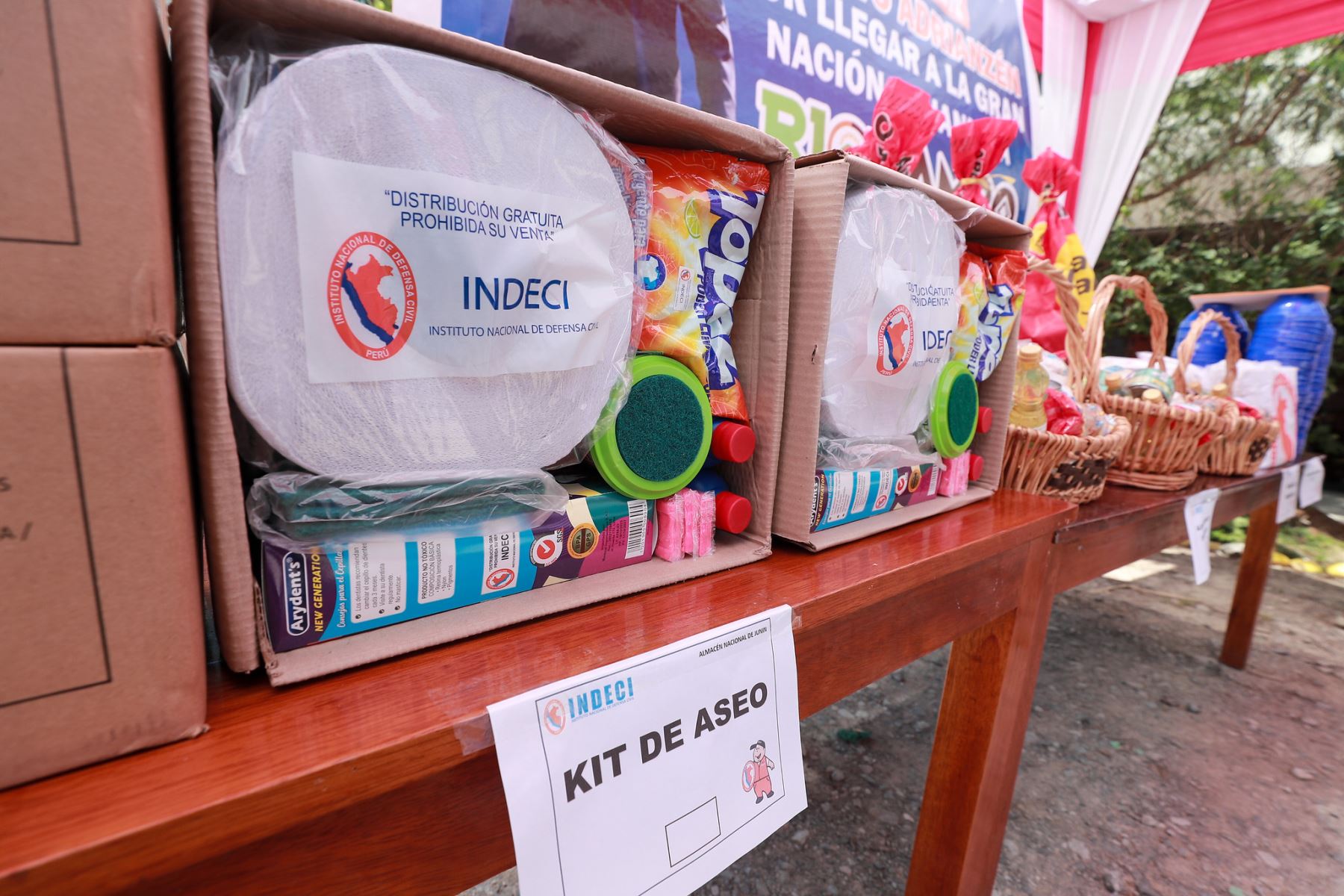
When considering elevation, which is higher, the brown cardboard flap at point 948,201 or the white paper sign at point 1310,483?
the brown cardboard flap at point 948,201

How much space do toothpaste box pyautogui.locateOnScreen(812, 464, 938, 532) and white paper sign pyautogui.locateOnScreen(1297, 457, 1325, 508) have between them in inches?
66.4

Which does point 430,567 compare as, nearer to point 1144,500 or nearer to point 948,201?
point 948,201

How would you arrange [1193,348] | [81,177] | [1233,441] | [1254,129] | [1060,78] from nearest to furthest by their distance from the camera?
1. [81,177]
2. [1233,441]
3. [1193,348]
4. [1060,78]
5. [1254,129]

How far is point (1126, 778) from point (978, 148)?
52.4 inches

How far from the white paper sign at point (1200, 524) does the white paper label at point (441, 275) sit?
1.23 m

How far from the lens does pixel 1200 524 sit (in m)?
1.20

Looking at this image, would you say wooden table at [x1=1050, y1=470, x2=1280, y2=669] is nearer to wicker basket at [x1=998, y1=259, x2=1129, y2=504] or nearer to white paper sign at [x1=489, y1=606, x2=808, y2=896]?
wicker basket at [x1=998, y1=259, x2=1129, y2=504]

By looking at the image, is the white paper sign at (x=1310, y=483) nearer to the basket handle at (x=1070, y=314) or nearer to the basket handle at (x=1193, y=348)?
the basket handle at (x=1193, y=348)

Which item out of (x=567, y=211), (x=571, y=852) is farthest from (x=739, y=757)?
(x=567, y=211)

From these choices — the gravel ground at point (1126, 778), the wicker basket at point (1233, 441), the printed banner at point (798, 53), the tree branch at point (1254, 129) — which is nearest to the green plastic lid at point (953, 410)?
the printed banner at point (798, 53)

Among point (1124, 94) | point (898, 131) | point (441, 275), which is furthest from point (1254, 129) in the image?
point (441, 275)

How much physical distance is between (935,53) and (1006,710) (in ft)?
4.47

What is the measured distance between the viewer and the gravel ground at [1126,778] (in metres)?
1.11

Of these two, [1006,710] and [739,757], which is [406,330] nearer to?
[739,757]
